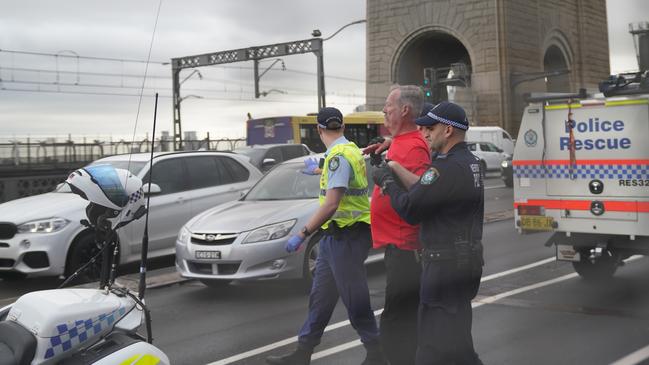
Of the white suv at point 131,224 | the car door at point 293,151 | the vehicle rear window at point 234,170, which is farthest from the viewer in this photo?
the car door at point 293,151

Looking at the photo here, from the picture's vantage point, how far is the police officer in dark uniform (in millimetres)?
2906

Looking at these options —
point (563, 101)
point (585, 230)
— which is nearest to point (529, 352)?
point (585, 230)

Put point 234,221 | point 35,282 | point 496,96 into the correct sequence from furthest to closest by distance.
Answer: point 35,282, point 234,221, point 496,96

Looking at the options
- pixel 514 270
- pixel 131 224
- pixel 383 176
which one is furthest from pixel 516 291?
pixel 131 224

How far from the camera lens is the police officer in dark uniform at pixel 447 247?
9.53 ft

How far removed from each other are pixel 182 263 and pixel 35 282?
220 centimetres

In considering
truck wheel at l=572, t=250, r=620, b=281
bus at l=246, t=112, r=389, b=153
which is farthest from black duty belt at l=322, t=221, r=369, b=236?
bus at l=246, t=112, r=389, b=153

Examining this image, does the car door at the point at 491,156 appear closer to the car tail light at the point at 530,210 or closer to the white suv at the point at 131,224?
the white suv at the point at 131,224

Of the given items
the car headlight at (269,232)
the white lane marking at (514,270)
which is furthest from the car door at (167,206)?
the white lane marking at (514,270)

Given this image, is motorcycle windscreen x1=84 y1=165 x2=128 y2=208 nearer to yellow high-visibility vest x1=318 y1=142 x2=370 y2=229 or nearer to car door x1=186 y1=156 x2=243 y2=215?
yellow high-visibility vest x1=318 y1=142 x2=370 y2=229

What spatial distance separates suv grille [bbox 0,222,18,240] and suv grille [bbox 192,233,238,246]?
1.98 m

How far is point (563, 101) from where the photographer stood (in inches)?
247

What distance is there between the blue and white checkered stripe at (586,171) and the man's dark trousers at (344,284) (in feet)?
9.88

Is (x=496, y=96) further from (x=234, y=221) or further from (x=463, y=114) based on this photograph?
(x=234, y=221)
